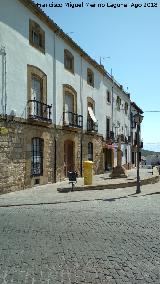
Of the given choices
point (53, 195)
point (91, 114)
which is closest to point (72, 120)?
point (91, 114)

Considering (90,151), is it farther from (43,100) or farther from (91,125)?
(43,100)

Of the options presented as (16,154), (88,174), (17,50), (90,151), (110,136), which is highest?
(17,50)

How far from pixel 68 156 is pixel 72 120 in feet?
7.69

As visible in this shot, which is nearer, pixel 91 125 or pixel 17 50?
pixel 17 50

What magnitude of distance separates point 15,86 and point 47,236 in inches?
384

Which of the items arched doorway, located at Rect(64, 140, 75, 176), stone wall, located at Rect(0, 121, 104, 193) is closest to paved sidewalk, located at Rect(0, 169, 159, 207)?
stone wall, located at Rect(0, 121, 104, 193)

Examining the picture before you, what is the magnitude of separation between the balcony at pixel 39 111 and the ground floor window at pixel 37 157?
1140 millimetres

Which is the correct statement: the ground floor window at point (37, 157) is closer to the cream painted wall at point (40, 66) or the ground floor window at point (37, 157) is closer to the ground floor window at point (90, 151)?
the cream painted wall at point (40, 66)

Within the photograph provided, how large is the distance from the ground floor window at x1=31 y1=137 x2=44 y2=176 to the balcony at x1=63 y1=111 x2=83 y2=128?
2906 mm

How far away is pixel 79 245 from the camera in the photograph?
705 cm

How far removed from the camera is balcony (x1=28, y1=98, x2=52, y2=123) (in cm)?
1729

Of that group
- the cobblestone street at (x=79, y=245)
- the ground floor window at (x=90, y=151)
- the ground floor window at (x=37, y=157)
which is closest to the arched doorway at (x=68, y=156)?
the ground floor window at (x=90, y=151)

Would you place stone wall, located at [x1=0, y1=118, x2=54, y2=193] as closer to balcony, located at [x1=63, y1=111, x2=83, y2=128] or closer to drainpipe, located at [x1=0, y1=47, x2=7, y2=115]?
drainpipe, located at [x1=0, y1=47, x2=7, y2=115]

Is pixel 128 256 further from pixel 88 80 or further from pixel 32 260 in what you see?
pixel 88 80
